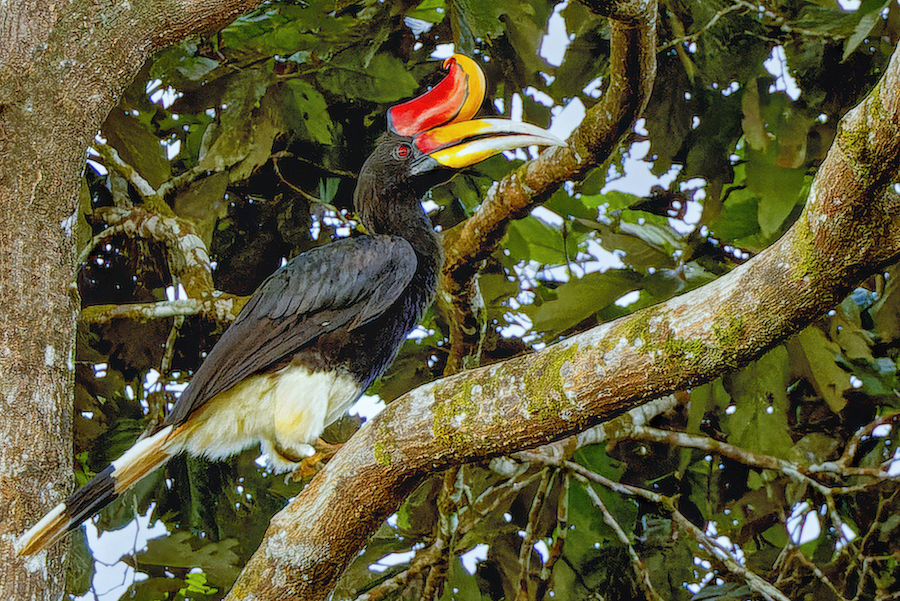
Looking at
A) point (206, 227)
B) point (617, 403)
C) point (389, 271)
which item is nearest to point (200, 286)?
point (206, 227)

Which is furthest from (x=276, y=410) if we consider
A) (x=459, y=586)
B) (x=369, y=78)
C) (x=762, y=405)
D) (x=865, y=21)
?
(x=865, y=21)

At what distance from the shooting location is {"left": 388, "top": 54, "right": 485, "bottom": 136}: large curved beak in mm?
1568

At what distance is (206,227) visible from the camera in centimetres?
169

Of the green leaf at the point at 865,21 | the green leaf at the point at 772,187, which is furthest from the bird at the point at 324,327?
the green leaf at the point at 865,21

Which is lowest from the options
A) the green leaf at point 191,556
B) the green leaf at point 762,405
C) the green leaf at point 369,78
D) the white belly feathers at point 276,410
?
the green leaf at point 191,556

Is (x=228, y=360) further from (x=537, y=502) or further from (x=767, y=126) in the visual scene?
(x=767, y=126)

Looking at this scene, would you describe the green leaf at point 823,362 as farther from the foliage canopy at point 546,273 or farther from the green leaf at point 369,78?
the green leaf at point 369,78

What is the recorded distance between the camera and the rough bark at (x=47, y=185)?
4.40 feet

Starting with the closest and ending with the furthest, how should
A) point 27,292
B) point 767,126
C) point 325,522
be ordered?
point 325,522 → point 27,292 → point 767,126

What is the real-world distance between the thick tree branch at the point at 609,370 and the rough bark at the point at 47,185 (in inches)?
16.5

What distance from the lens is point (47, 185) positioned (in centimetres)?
146

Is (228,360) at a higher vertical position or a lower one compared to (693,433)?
higher

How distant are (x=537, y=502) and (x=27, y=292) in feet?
3.30

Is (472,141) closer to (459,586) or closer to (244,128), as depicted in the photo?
(244,128)
